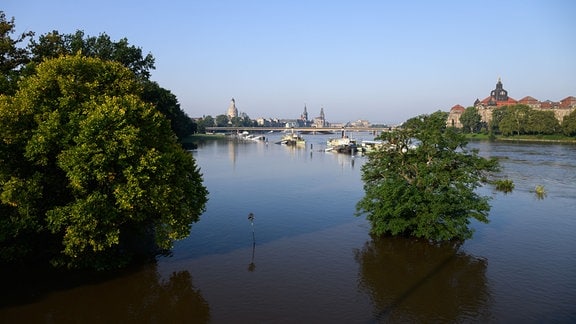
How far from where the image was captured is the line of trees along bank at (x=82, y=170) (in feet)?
74.7

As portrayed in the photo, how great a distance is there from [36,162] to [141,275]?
29.3 feet

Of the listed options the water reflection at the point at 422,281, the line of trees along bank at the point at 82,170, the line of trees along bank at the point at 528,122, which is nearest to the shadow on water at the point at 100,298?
the line of trees along bank at the point at 82,170

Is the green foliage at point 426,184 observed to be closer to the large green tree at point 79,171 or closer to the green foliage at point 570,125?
the large green tree at point 79,171

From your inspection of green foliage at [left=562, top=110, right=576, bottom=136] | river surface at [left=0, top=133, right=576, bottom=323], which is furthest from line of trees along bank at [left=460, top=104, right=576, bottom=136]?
river surface at [left=0, top=133, right=576, bottom=323]

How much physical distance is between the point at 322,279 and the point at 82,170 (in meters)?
15.4

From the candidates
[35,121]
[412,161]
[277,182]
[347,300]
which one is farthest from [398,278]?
[277,182]

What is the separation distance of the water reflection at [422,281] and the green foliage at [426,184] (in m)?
1.34

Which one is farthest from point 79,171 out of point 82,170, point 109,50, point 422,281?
point 109,50

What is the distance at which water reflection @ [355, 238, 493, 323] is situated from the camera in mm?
22109

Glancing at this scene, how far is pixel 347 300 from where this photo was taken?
2339 centimetres

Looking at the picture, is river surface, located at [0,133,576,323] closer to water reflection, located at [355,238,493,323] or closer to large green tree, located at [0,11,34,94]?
water reflection, located at [355,238,493,323]

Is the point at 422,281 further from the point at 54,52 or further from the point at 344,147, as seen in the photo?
the point at 344,147

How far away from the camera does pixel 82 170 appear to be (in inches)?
904

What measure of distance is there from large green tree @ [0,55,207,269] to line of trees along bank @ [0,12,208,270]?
56 millimetres
